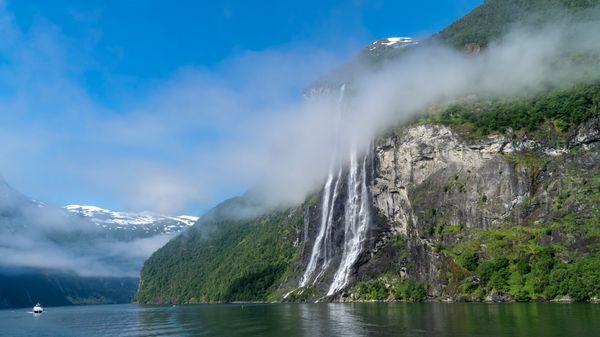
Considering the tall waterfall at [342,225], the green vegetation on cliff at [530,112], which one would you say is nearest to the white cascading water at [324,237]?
the tall waterfall at [342,225]

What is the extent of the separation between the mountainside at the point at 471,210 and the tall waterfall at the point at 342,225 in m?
0.46

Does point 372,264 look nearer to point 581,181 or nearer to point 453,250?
point 453,250

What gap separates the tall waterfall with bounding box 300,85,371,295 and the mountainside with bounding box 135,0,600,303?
1.52 feet

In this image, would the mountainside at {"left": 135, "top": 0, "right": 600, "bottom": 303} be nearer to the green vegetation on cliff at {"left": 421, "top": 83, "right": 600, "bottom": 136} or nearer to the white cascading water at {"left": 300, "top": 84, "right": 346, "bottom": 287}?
the green vegetation on cliff at {"left": 421, "top": 83, "right": 600, "bottom": 136}

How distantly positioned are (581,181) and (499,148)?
24.5 meters

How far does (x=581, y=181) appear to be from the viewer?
391ft

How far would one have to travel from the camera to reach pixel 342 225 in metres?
173

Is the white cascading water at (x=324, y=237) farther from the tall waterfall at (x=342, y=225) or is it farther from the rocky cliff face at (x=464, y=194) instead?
the rocky cliff face at (x=464, y=194)

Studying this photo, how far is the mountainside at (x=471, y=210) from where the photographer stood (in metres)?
111

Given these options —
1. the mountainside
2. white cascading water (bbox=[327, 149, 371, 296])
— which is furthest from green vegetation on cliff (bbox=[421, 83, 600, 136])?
white cascading water (bbox=[327, 149, 371, 296])

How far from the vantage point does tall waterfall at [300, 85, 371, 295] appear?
162500 millimetres

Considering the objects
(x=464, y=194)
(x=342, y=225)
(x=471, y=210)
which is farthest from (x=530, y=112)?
(x=342, y=225)

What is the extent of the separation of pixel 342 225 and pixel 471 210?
49.6 metres

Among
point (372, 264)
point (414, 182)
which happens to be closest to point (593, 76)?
point (414, 182)
